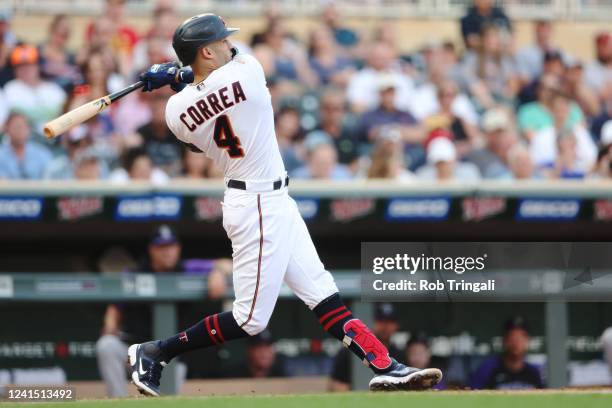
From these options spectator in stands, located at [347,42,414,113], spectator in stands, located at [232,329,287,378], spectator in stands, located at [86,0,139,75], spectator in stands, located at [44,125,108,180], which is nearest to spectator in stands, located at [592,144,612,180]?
spectator in stands, located at [347,42,414,113]

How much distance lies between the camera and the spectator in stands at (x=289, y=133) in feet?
29.1

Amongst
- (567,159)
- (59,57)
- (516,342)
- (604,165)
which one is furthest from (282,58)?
(516,342)

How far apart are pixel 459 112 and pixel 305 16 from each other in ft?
6.67

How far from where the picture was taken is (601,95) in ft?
35.8

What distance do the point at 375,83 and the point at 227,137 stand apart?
15.5 feet

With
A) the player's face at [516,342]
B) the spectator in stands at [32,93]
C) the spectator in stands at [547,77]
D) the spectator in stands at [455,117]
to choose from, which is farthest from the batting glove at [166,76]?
the spectator in stands at [547,77]

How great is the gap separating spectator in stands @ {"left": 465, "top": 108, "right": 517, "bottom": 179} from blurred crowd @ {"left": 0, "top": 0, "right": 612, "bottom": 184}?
0.04ft

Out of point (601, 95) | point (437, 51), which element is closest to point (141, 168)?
point (437, 51)

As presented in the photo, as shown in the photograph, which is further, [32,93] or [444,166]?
[32,93]

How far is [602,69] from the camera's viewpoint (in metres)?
11.3

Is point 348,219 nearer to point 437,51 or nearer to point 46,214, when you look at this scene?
point 46,214

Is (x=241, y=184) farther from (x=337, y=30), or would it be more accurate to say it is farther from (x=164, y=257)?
(x=337, y=30)

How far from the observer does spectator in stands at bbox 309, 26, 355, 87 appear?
10.2 metres

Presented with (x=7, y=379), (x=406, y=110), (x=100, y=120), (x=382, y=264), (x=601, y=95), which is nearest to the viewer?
(x=382, y=264)
